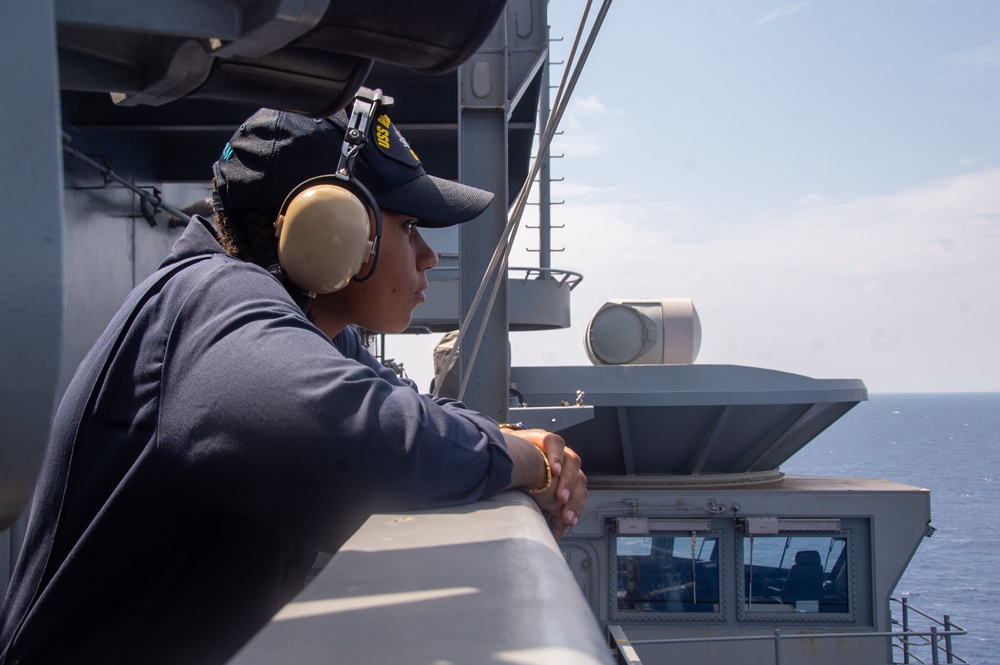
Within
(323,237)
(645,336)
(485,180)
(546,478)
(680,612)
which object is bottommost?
(680,612)

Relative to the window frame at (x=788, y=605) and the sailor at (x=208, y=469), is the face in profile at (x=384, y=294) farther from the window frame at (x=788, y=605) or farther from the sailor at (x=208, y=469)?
the window frame at (x=788, y=605)

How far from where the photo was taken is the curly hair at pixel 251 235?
1.77 metres

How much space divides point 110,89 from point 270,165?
75cm

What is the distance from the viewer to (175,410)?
114 cm

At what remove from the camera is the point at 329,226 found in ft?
5.06

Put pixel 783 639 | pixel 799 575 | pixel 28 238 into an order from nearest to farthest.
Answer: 1. pixel 28 238
2. pixel 783 639
3. pixel 799 575

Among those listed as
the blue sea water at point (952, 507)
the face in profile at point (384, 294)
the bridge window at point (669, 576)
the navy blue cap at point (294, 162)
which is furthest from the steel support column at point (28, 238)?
the blue sea water at point (952, 507)

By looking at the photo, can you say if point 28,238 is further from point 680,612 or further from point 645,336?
point 645,336

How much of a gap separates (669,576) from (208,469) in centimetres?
894

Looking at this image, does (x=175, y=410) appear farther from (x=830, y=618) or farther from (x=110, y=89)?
(x=830, y=618)

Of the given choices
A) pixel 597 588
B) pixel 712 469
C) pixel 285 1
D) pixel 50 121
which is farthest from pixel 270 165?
pixel 712 469

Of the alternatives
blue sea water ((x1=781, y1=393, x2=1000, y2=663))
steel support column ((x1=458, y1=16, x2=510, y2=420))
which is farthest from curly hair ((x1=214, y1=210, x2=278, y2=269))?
blue sea water ((x1=781, y1=393, x2=1000, y2=663))

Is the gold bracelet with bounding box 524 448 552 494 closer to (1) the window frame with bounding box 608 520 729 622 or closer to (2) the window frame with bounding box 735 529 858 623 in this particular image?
(1) the window frame with bounding box 608 520 729 622

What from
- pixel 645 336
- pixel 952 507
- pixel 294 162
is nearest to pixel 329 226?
pixel 294 162
